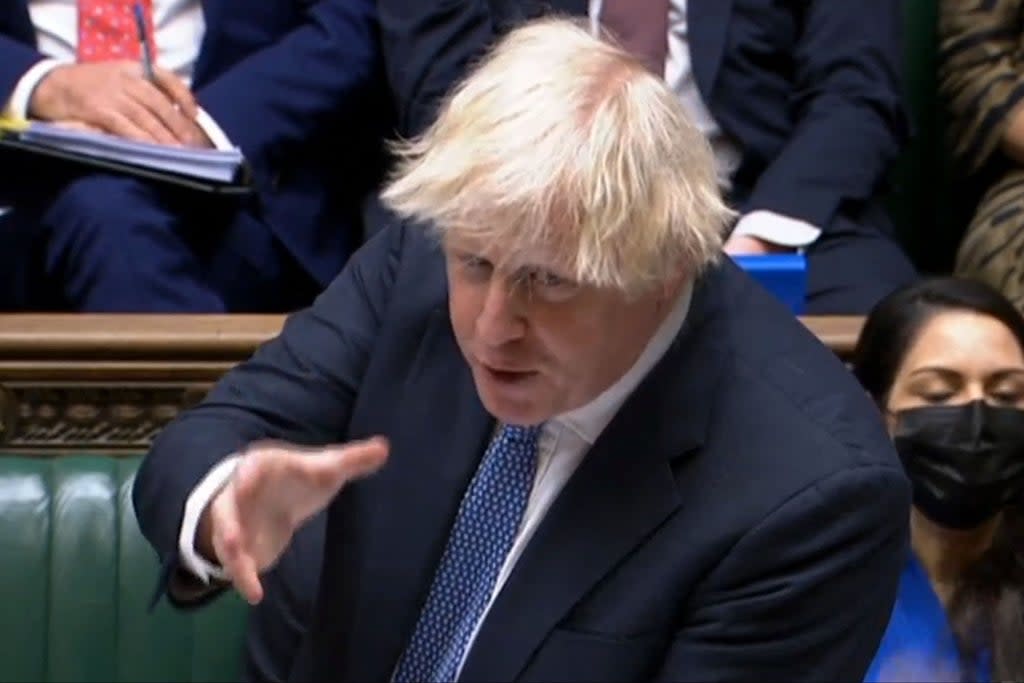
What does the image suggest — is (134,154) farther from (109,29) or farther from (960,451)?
(960,451)

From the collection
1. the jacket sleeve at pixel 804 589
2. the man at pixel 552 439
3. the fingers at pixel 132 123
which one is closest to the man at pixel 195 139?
the fingers at pixel 132 123

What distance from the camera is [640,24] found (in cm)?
190

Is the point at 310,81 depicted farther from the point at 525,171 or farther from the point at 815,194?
the point at 525,171

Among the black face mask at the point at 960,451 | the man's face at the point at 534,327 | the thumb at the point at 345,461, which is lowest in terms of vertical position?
the black face mask at the point at 960,451

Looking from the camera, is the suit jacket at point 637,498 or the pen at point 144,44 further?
the pen at point 144,44

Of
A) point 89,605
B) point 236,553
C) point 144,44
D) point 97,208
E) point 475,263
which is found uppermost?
point 475,263

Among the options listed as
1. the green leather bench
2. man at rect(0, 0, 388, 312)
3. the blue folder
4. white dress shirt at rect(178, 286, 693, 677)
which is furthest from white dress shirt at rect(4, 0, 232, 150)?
white dress shirt at rect(178, 286, 693, 677)

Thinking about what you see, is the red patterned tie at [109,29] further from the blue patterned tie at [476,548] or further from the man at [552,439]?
the blue patterned tie at [476,548]

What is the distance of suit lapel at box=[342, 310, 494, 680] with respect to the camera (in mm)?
1194

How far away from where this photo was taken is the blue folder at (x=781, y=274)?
1.63 m

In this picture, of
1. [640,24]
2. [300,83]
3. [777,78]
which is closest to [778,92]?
[777,78]

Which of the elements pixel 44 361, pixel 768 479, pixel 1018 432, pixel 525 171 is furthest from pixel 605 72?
pixel 44 361

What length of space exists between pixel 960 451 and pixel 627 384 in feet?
1.43

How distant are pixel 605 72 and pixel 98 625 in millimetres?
802
